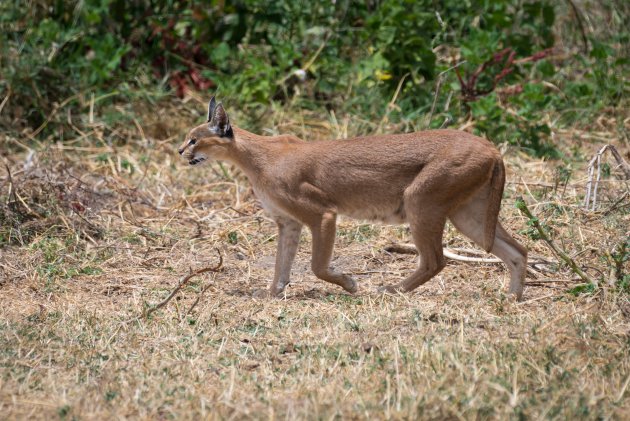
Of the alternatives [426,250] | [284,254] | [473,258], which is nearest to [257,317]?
[284,254]

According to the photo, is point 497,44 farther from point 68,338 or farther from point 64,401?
point 64,401

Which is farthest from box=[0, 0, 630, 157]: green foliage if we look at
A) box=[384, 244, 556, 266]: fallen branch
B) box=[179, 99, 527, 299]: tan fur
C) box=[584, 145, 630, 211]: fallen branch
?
box=[179, 99, 527, 299]: tan fur

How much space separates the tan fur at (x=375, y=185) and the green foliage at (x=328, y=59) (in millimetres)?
2826

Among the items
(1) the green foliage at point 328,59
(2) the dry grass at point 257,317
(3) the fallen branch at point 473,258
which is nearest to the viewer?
(2) the dry grass at point 257,317

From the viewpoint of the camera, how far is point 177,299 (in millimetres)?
6879

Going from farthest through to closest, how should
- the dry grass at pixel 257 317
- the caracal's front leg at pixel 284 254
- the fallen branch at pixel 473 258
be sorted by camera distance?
1. the fallen branch at pixel 473 258
2. the caracal's front leg at pixel 284 254
3. the dry grass at pixel 257 317

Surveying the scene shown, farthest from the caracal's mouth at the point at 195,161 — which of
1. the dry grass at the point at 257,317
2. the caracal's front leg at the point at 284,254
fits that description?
the dry grass at the point at 257,317

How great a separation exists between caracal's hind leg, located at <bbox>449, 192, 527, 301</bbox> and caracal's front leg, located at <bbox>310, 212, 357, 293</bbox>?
84cm

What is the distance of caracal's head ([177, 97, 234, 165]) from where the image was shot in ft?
24.1

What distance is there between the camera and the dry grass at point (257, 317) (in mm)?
4809

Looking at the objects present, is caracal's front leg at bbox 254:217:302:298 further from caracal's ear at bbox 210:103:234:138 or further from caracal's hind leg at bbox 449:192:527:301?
caracal's hind leg at bbox 449:192:527:301

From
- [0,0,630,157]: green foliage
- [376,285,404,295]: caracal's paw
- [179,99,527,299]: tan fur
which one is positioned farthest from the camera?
[0,0,630,157]: green foliage

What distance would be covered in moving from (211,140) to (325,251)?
1219 mm

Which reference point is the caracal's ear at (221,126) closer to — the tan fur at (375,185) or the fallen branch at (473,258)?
the tan fur at (375,185)
